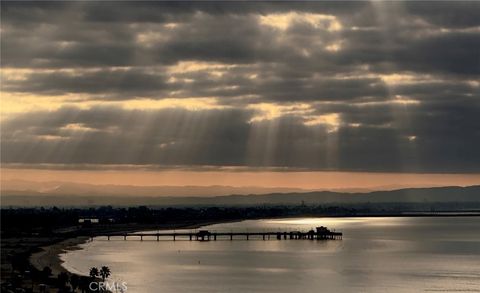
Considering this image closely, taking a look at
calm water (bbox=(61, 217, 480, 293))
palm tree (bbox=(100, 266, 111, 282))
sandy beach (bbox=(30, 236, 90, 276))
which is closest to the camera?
palm tree (bbox=(100, 266, 111, 282))

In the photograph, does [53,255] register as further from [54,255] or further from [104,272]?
[104,272]

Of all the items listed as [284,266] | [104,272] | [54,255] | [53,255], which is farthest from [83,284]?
[54,255]

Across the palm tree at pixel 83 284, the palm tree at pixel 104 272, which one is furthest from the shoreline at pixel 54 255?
the palm tree at pixel 83 284

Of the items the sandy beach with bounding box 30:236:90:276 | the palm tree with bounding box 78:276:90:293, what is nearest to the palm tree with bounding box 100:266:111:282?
the sandy beach with bounding box 30:236:90:276

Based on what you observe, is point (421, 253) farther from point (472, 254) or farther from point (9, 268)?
point (9, 268)

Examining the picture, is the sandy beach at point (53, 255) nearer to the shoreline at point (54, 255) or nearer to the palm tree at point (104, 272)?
the shoreline at point (54, 255)

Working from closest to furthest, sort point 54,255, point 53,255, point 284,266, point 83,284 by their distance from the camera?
point 83,284 < point 284,266 < point 53,255 < point 54,255

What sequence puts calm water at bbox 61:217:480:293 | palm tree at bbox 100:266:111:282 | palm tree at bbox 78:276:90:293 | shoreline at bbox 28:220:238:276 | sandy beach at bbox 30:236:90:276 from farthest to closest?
sandy beach at bbox 30:236:90:276, shoreline at bbox 28:220:238:276, calm water at bbox 61:217:480:293, palm tree at bbox 100:266:111:282, palm tree at bbox 78:276:90:293

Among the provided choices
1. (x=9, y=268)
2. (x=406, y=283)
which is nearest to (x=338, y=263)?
(x=406, y=283)

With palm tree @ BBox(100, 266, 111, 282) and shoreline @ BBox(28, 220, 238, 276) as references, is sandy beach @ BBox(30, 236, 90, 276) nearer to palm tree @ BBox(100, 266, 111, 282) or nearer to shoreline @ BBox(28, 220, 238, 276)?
shoreline @ BBox(28, 220, 238, 276)

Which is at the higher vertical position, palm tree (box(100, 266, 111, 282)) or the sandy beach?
the sandy beach
